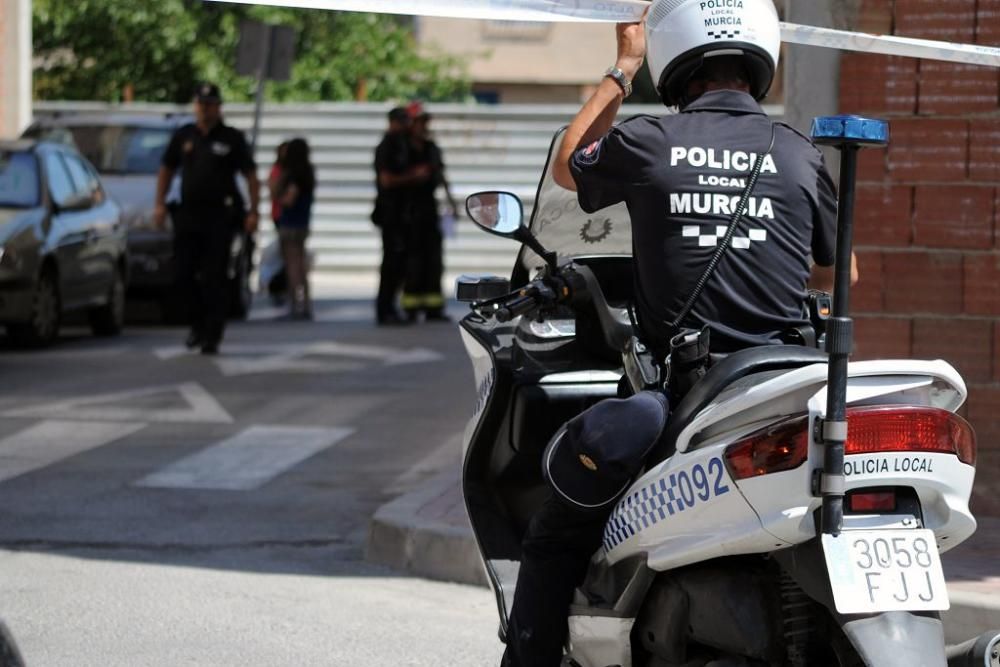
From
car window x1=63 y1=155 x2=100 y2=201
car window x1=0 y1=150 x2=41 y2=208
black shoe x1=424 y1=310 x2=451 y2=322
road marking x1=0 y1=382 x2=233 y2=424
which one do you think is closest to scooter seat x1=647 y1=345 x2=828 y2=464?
road marking x1=0 y1=382 x2=233 y2=424

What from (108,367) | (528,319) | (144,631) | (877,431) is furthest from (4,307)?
(877,431)

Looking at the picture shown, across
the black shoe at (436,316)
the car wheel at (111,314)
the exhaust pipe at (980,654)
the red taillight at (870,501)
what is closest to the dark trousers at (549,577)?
the red taillight at (870,501)

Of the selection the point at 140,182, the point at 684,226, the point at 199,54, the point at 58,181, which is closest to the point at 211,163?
the point at 58,181

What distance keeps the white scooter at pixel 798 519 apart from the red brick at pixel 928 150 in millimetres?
3351

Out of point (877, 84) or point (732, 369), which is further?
point (877, 84)

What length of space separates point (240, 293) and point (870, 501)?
14.7m

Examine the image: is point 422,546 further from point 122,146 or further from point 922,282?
point 122,146

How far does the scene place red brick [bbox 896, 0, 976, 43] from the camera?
7191 millimetres

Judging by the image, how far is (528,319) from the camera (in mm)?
4988

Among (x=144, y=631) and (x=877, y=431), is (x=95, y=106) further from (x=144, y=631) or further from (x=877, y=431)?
(x=877, y=431)

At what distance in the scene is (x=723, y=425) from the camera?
3602mm

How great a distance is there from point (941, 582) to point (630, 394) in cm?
98

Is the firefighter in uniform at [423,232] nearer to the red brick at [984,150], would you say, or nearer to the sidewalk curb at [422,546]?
the sidewalk curb at [422,546]

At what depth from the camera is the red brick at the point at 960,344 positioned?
727 centimetres
